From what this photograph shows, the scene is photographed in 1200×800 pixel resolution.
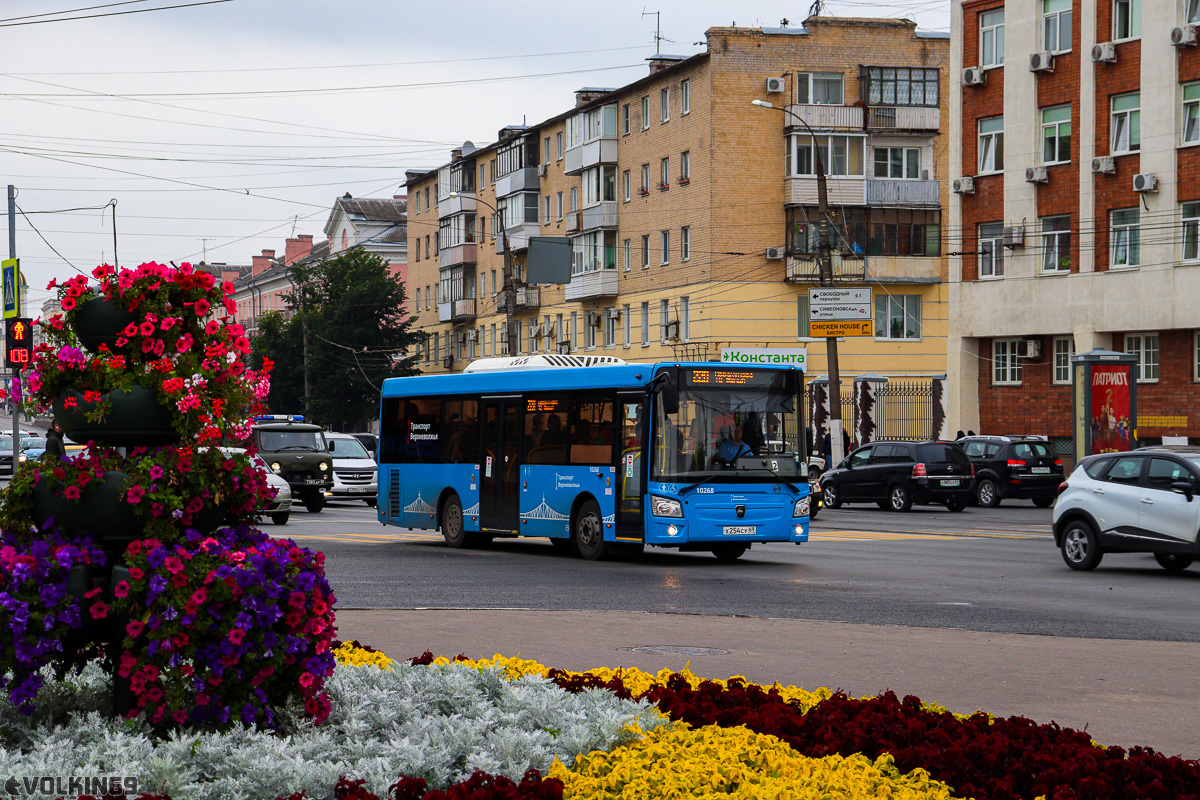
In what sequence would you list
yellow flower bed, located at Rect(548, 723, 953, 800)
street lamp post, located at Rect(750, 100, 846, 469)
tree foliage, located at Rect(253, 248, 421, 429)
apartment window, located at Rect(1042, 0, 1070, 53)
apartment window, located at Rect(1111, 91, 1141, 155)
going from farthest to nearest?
tree foliage, located at Rect(253, 248, 421, 429) → apartment window, located at Rect(1042, 0, 1070, 53) → apartment window, located at Rect(1111, 91, 1141, 155) → street lamp post, located at Rect(750, 100, 846, 469) → yellow flower bed, located at Rect(548, 723, 953, 800)

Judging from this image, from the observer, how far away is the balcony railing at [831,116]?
56938 millimetres

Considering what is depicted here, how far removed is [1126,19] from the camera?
40.9m

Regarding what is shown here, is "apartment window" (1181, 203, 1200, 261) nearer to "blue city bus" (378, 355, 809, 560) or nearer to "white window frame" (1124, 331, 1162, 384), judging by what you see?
"white window frame" (1124, 331, 1162, 384)

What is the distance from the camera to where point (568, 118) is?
224 ft

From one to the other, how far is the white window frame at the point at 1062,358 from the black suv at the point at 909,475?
897 centimetres

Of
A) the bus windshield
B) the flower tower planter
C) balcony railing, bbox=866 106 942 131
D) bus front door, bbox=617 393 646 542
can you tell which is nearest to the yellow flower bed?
the flower tower planter

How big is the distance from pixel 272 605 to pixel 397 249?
95596mm

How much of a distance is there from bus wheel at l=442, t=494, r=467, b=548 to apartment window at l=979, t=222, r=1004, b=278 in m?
26.5

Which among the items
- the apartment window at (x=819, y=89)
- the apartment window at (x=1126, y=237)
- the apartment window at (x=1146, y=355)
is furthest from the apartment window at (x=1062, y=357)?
the apartment window at (x=819, y=89)

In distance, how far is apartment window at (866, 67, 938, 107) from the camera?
58.0m

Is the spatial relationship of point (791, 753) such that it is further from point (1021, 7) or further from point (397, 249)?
point (397, 249)

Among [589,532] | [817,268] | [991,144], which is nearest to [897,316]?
[817,268]

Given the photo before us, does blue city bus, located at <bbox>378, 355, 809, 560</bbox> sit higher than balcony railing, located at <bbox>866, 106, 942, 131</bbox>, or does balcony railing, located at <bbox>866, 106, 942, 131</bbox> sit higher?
balcony railing, located at <bbox>866, 106, 942, 131</bbox>

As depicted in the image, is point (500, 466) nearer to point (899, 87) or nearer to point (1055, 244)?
point (1055, 244)
